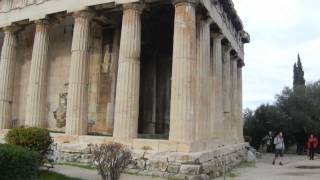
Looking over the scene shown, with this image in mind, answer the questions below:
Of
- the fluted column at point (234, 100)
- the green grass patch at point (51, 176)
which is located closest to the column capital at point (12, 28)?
the green grass patch at point (51, 176)

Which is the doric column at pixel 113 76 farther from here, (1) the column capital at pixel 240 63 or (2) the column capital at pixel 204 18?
(1) the column capital at pixel 240 63

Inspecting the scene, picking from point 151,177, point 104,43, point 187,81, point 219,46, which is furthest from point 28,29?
point 151,177

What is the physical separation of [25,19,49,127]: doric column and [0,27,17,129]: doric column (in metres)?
2.31

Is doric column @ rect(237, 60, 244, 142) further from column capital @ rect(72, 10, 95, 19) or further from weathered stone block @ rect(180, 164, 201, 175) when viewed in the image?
weathered stone block @ rect(180, 164, 201, 175)

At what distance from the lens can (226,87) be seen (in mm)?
24844

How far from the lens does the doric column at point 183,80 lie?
16.2 metres

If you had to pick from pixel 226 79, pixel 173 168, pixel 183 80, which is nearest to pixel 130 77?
pixel 183 80

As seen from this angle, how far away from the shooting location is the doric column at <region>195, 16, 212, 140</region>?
18636mm

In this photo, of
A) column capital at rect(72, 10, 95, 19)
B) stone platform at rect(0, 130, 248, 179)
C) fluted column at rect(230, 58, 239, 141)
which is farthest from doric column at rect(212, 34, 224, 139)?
column capital at rect(72, 10, 95, 19)

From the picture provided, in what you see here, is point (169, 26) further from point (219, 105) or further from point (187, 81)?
point (187, 81)

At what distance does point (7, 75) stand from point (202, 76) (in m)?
10.9

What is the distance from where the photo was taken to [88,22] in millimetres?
19641

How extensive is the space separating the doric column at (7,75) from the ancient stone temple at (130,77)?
0.18 feet

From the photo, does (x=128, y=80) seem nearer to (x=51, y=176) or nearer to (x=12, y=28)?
(x=51, y=176)
